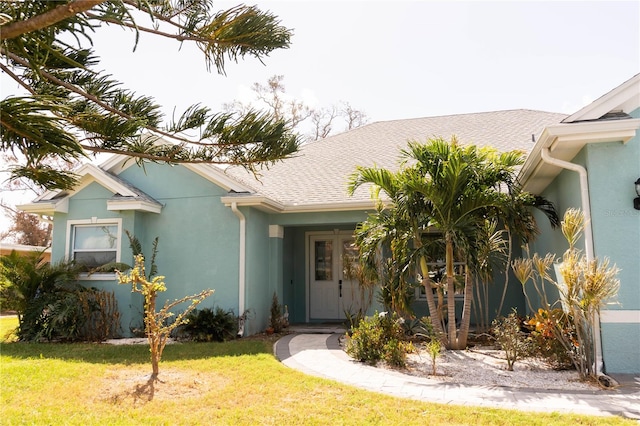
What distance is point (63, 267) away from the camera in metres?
10.3

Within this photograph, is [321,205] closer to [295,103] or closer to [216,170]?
[216,170]

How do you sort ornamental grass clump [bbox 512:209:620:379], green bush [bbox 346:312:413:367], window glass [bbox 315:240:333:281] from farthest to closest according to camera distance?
1. window glass [bbox 315:240:333:281]
2. green bush [bbox 346:312:413:367]
3. ornamental grass clump [bbox 512:209:620:379]

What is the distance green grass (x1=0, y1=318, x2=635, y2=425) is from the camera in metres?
4.76

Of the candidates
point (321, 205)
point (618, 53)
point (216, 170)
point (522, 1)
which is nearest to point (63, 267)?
point (216, 170)

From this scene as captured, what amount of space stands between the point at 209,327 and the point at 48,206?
17.0 feet

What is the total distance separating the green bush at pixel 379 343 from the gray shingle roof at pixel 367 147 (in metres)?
3.51

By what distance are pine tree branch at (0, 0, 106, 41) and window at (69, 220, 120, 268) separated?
8.93 meters

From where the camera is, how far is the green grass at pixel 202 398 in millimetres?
4762

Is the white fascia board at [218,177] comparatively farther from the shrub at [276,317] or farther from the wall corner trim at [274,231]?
the shrub at [276,317]

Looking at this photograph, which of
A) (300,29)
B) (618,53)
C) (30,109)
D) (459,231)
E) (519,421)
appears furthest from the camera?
(618,53)

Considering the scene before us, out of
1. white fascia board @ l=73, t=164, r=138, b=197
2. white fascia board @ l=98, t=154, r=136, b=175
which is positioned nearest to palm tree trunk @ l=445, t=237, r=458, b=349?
white fascia board @ l=73, t=164, r=138, b=197

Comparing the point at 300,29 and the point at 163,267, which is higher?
the point at 300,29

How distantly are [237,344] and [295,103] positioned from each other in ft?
64.7

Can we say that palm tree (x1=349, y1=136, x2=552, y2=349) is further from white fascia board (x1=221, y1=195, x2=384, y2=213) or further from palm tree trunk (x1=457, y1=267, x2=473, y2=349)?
white fascia board (x1=221, y1=195, x2=384, y2=213)
